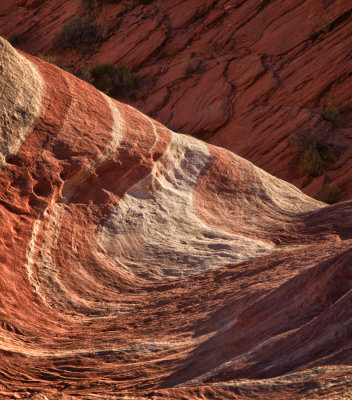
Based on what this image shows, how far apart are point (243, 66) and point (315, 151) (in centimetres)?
519

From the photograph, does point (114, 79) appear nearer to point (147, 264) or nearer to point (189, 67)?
point (189, 67)

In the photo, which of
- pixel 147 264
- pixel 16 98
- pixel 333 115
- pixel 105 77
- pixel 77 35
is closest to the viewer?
pixel 16 98

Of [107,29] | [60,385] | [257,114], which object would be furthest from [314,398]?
[107,29]

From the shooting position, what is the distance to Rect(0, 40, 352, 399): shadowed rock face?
4797 mm

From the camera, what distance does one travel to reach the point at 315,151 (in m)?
18.0

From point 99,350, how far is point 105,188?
2716 millimetres

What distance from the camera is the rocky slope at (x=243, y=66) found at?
19328mm

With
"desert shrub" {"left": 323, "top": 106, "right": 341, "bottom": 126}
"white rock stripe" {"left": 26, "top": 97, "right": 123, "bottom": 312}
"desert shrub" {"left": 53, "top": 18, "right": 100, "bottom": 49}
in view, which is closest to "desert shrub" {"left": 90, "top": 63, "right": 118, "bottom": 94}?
"desert shrub" {"left": 53, "top": 18, "right": 100, "bottom": 49}

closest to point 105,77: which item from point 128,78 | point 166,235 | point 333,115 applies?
point 128,78

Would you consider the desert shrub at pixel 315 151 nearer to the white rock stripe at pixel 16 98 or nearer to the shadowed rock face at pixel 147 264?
the shadowed rock face at pixel 147 264

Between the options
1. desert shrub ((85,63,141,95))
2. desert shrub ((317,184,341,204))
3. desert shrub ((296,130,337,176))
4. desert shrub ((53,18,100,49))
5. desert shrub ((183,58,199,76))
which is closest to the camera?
desert shrub ((317,184,341,204))

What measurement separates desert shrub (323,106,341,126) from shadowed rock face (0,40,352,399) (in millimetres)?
9460

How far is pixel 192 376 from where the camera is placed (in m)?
5.21

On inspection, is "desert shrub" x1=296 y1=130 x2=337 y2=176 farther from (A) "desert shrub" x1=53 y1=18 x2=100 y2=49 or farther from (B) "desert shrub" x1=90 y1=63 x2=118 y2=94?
(A) "desert shrub" x1=53 y1=18 x2=100 y2=49
